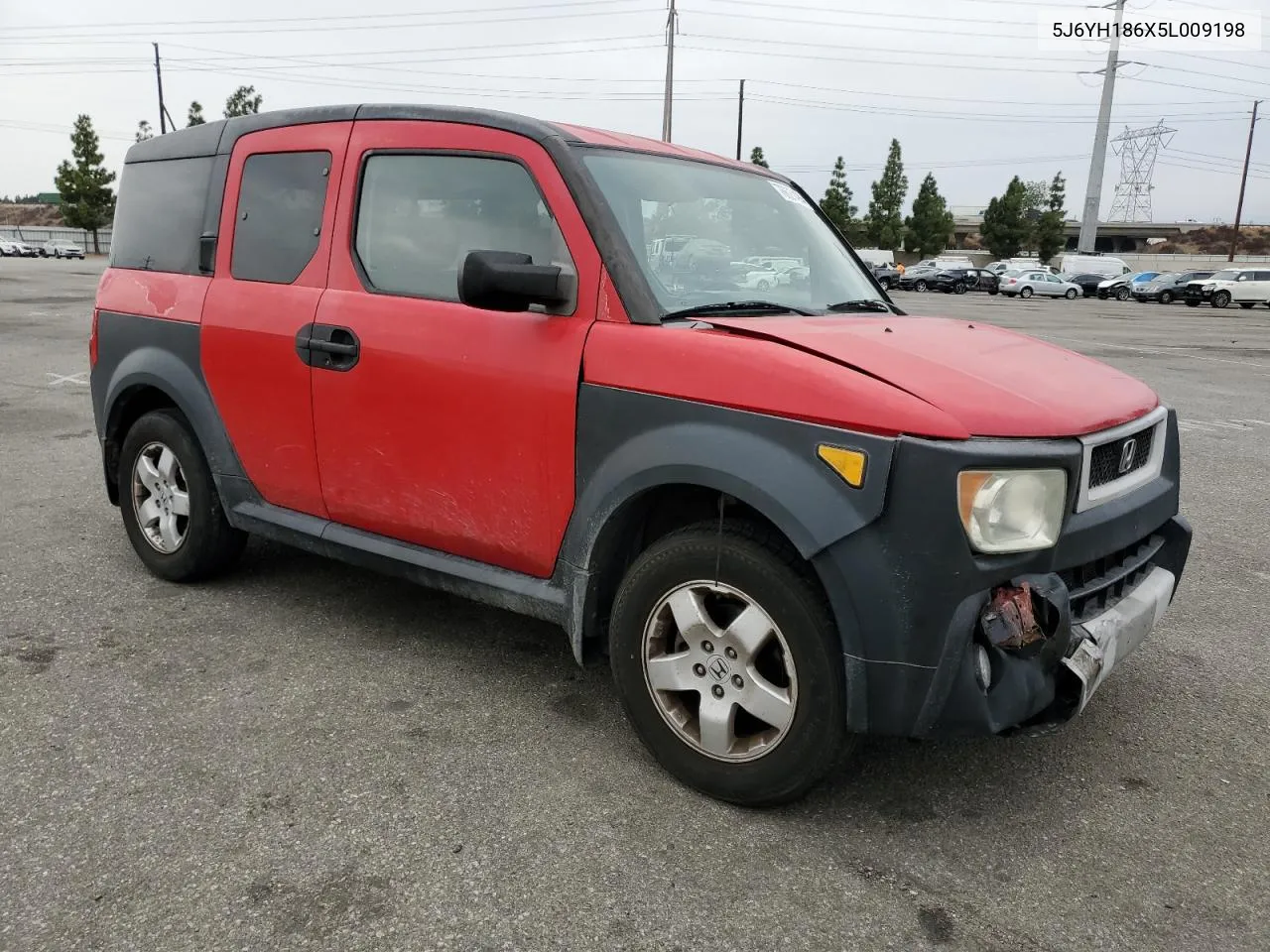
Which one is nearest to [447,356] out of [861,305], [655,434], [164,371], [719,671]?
[655,434]

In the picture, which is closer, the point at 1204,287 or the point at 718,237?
the point at 718,237

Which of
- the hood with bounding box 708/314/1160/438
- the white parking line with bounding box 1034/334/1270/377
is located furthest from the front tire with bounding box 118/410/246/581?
the white parking line with bounding box 1034/334/1270/377

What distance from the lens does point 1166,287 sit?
44312mm

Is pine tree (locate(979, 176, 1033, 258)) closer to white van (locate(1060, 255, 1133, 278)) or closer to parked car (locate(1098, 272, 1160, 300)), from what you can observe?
white van (locate(1060, 255, 1133, 278))

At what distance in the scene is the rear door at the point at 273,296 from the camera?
11.9ft

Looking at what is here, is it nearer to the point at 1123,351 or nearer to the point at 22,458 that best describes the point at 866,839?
the point at 22,458

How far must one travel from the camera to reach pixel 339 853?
2.53 metres

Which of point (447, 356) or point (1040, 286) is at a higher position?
point (447, 356)

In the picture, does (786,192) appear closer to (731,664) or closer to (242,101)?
(731,664)

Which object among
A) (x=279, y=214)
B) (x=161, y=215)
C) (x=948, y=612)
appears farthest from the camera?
(x=161, y=215)

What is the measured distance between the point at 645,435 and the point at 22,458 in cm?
586

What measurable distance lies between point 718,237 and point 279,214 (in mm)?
1675

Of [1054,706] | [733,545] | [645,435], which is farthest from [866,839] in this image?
[645,435]

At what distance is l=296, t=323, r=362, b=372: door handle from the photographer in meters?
3.42
